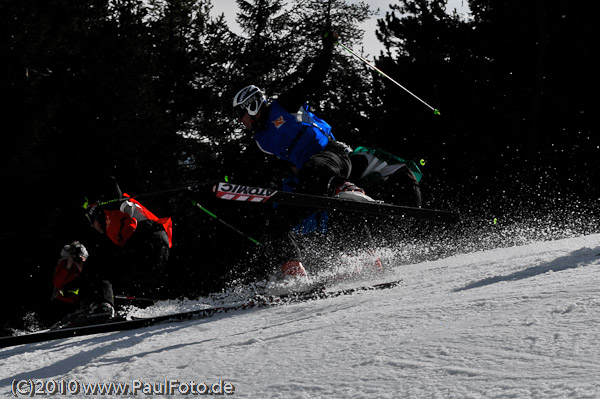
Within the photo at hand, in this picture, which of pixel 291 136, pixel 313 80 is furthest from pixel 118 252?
pixel 313 80

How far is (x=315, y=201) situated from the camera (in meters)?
5.69

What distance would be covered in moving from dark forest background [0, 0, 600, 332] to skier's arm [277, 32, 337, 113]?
26.6 ft

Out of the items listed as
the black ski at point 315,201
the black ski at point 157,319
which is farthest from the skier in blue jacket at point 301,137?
the black ski at point 157,319

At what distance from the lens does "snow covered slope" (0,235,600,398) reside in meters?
2.31

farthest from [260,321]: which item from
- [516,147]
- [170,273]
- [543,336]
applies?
[516,147]

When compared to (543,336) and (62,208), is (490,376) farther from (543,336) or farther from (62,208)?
Result: (62,208)

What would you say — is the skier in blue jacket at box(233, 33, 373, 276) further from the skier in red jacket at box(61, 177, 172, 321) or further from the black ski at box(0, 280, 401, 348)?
the skier in red jacket at box(61, 177, 172, 321)

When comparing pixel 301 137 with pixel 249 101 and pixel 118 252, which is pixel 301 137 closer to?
pixel 249 101

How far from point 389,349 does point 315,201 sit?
295 cm

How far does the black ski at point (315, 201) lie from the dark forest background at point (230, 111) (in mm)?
8484

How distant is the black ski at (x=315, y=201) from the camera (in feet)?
17.4

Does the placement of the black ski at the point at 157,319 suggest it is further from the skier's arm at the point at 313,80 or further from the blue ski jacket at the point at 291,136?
the skier's arm at the point at 313,80

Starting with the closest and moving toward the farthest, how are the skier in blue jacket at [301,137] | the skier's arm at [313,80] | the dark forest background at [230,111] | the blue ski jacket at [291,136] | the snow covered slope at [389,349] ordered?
the snow covered slope at [389,349] < the skier's arm at [313,80] < the skier in blue jacket at [301,137] < the blue ski jacket at [291,136] < the dark forest background at [230,111]

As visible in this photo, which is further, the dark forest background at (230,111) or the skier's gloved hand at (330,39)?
the dark forest background at (230,111)
